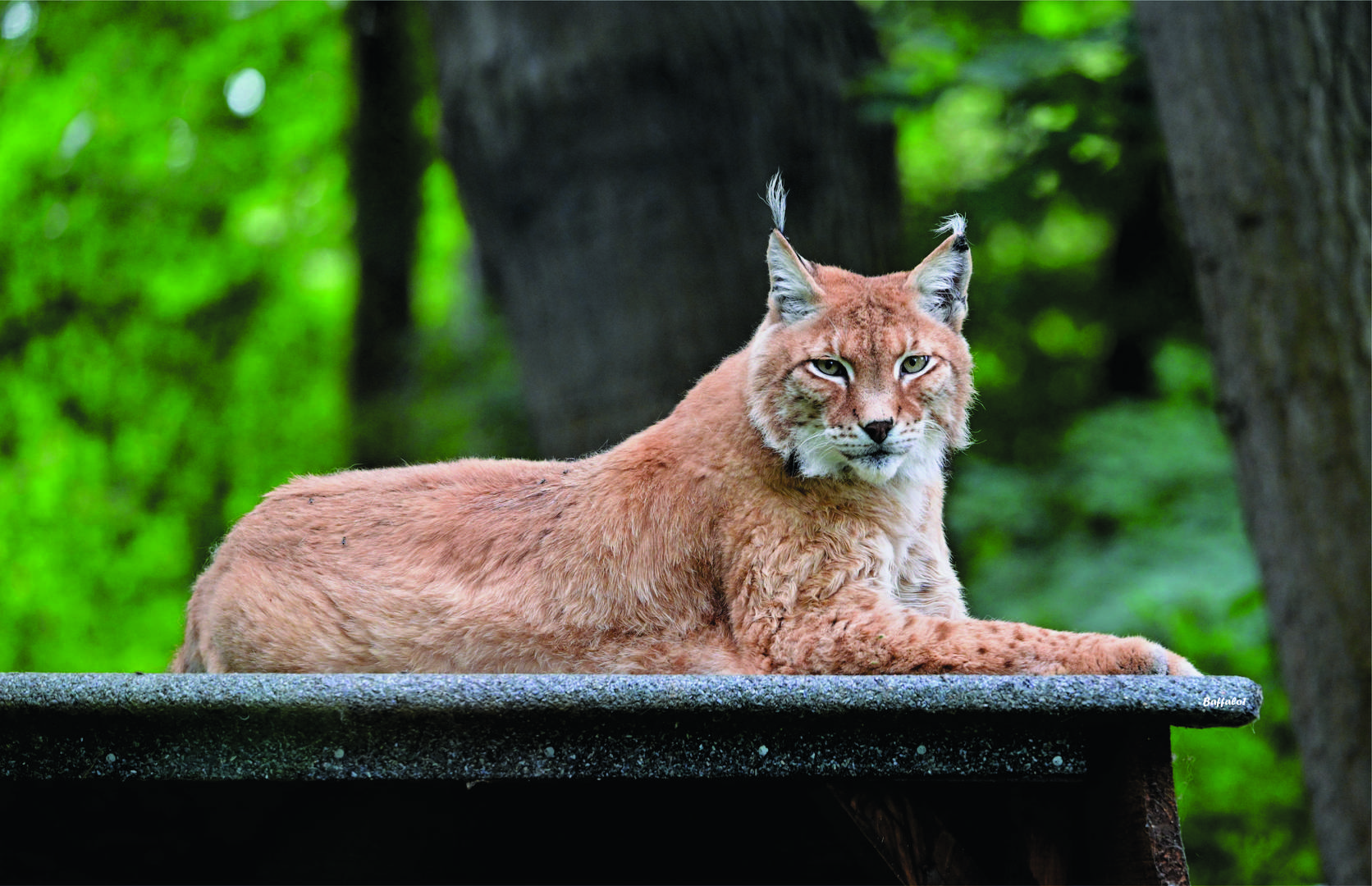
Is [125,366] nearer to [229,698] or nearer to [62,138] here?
[62,138]

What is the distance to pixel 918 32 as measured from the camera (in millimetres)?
7855

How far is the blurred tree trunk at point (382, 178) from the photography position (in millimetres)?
12789

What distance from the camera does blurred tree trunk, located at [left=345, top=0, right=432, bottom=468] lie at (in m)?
12.8

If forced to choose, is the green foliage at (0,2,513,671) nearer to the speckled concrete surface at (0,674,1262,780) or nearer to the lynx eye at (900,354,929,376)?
the lynx eye at (900,354,929,376)

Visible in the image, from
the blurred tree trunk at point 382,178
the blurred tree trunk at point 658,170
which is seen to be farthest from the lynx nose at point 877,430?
the blurred tree trunk at point 382,178

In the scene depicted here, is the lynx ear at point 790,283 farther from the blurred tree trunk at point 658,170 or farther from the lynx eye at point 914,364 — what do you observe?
the blurred tree trunk at point 658,170

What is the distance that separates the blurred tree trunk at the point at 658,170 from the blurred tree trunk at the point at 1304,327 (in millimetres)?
2039

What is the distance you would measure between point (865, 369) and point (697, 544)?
0.64m

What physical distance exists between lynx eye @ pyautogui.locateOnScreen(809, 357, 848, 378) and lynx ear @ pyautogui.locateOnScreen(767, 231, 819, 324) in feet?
0.64

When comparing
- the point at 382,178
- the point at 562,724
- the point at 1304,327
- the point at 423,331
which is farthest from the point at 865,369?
the point at 382,178

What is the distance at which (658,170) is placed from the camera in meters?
6.98

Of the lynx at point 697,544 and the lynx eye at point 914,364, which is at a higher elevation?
the lynx eye at point 914,364

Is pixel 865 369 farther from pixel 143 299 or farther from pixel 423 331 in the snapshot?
pixel 143 299

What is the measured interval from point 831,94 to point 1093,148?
1826 mm
